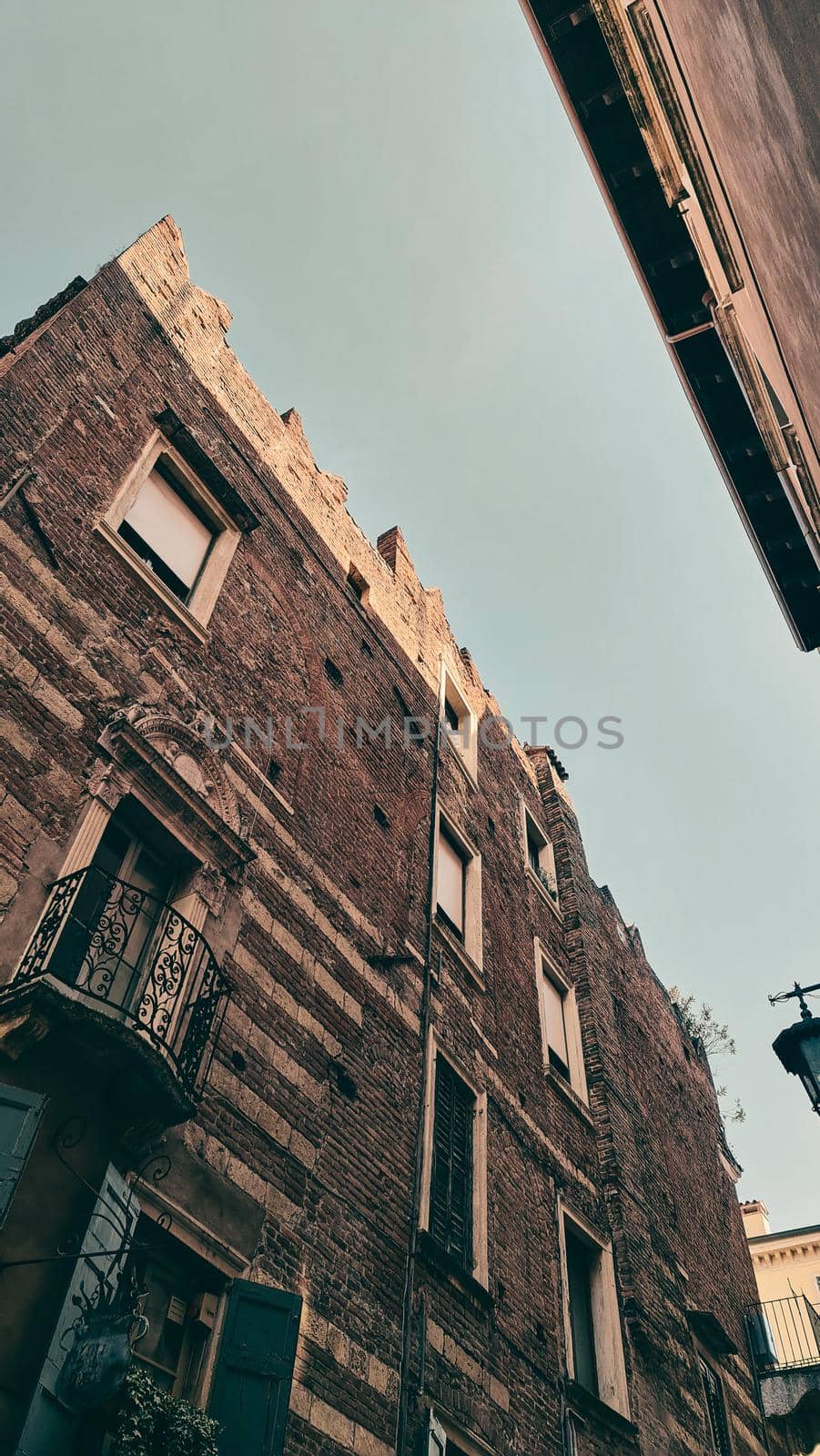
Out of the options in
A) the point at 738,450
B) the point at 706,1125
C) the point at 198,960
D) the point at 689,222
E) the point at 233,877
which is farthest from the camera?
the point at 706,1125

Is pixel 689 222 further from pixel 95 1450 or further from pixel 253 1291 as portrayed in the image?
pixel 95 1450

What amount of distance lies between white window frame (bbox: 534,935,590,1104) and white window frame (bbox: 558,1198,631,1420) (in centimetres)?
200

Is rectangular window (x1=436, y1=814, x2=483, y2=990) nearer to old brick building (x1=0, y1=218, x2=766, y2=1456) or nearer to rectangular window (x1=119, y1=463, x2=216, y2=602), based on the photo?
old brick building (x1=0, y1=218, x2=766, y2=1456)

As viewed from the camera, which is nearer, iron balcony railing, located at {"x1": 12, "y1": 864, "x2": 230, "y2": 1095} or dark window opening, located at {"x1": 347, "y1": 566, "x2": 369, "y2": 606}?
iron balcony railing, located at {"x1": 12, "y1": 864, "x2": 230, "y2": 1095}

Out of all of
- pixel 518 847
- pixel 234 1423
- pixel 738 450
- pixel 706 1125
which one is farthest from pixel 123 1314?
pixel 706 1125

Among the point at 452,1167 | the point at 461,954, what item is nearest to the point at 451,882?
the point at 461,954

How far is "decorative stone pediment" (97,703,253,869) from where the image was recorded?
27.8 feet

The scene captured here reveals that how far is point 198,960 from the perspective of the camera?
814 centimetres

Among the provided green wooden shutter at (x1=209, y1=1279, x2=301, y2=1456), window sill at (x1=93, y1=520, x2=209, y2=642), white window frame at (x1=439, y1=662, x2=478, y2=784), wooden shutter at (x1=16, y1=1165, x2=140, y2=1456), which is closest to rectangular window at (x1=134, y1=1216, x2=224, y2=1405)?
Answer: green wooden shutter at (x1=209, y1=1279, x2=301, y2=1456)

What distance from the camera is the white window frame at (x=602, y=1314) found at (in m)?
12.4

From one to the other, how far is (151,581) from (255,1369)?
645 centimetres

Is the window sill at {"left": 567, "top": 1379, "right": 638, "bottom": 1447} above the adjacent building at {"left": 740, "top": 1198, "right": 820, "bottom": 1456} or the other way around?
the other way around

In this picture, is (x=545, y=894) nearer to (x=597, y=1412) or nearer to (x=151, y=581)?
(x=597, y=1412)

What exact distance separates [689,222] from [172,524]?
609cm
